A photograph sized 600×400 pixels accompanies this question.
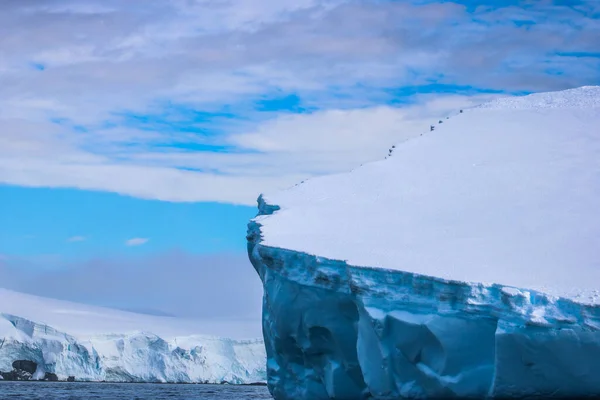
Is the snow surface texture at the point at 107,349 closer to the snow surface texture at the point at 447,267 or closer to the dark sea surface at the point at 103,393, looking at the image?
the dark sea surface at the point at 103,393

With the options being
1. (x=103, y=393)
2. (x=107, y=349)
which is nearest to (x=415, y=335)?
(x=103, y=393)

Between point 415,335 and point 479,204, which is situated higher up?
point 479,204

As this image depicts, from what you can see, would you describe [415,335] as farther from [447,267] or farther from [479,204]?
[479,204]

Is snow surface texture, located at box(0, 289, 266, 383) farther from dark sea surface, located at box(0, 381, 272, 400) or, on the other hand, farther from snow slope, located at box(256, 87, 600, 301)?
snow slope, located at box(256, 87, 600, 301)

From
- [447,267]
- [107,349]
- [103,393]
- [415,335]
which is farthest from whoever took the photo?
[107,349]

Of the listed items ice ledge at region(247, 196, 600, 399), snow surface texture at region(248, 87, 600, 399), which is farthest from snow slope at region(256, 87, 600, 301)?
ice ledge at region(247, 196, 600, 399)

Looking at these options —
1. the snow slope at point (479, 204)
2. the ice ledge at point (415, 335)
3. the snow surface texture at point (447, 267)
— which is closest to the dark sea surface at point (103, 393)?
the snow surface texture at point (447, 267)

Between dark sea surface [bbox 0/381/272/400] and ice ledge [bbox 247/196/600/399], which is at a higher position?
ice ledge [bbox 247/196/600/399]
